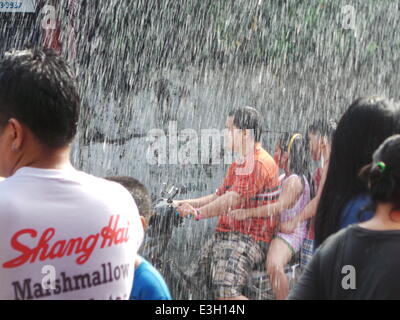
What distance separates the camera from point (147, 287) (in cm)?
188

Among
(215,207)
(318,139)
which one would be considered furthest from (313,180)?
(215,207)

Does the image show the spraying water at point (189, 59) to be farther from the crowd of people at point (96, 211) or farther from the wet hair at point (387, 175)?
the wet hair at point (387, 175)

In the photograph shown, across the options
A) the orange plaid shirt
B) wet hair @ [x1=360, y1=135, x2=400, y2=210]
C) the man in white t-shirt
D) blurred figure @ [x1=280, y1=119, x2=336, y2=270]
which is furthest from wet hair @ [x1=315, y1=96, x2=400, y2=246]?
the orange plaid shirt

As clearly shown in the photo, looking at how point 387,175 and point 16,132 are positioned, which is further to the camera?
point 387,175

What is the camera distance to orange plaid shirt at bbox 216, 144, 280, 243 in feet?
13.7

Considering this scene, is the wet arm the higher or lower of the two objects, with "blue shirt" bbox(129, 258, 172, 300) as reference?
lower

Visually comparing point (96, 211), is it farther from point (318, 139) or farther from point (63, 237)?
point (318, 139)

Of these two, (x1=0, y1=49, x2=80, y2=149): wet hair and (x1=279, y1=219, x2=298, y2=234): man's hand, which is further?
(x1=279, y1=219, x2=298, y2=234): man's hand

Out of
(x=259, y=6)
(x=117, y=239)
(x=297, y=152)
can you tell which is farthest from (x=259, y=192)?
(x=259, y=6)

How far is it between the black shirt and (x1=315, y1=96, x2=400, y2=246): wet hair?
0.38 m

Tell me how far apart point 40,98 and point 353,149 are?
3.73 ft

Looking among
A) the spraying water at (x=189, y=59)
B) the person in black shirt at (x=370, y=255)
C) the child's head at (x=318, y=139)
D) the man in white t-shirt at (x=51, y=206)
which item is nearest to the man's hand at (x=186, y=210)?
the child's head at (x=318, y=139)

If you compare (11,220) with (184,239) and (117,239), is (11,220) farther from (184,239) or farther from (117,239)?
(184,239)

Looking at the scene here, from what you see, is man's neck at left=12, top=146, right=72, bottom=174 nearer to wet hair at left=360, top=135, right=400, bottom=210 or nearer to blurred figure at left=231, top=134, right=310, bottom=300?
wet hair at left=360, top=135, right=400, bottom=210
